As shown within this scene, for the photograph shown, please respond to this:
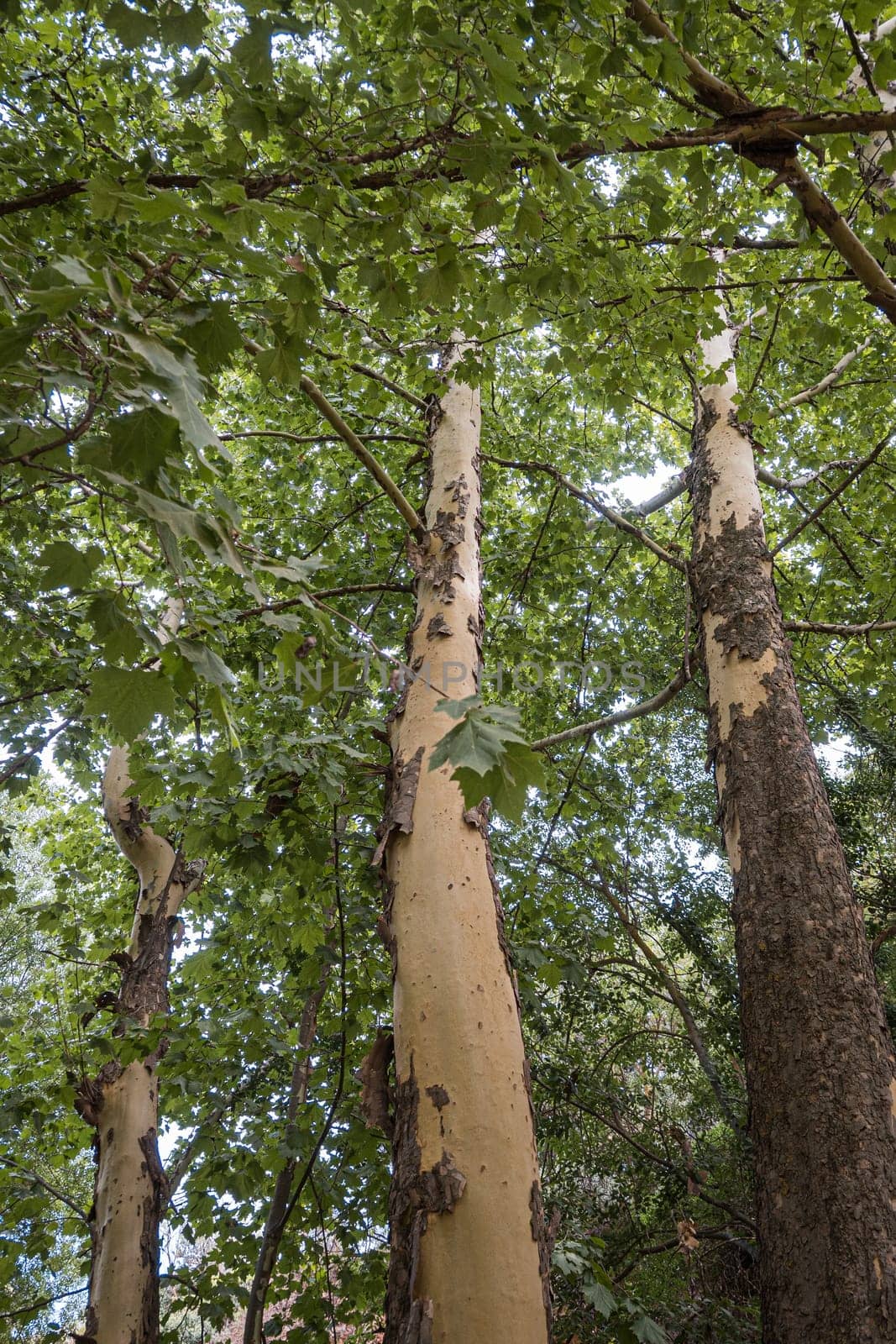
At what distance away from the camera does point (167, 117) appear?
164 inches

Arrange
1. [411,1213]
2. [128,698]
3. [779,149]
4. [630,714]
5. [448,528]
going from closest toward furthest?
[128,698], [411,1213], [779,149], [448,528], [630,714]

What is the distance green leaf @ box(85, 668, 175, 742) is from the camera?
1153mm

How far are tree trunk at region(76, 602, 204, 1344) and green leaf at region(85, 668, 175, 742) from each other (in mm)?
1863

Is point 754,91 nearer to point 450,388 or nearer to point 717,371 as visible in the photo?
point 717,371

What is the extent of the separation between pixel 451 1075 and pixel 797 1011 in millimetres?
1039

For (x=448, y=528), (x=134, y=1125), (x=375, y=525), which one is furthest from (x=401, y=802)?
(x=375, y=525)

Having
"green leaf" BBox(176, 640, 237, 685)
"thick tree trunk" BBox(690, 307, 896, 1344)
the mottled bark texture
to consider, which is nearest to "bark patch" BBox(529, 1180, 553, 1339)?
"thick tree trunk" BBox(690, 307, 896, 1344)

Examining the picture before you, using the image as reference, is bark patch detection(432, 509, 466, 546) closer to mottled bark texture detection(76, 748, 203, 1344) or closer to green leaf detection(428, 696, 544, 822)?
green leaf detection(428, 696, 544, 822)

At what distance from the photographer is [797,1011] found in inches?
77.6

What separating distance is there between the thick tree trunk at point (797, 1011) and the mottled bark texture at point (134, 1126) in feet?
8.23

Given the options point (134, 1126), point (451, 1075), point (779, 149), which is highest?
point (779, 149)

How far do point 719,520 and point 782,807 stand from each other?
1369mm

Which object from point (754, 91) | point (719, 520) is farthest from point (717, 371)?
point (754, 91)

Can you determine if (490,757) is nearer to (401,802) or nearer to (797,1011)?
(401,802)
